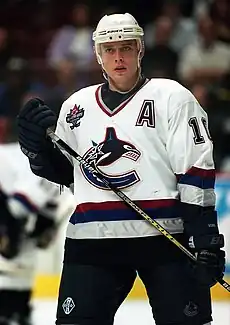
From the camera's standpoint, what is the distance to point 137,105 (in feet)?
8.25

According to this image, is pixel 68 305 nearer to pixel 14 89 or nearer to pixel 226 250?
pixel 226 250

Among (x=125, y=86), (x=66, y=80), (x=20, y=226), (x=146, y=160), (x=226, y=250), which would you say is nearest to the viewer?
(x=146, y=160)

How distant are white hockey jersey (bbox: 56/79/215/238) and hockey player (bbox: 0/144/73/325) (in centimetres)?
146

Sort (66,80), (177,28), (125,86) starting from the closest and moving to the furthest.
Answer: (125,86), (66,80), (177,28)

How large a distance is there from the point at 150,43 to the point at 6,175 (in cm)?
326

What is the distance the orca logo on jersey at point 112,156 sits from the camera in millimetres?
2482

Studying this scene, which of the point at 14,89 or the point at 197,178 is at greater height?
the point at 14,89

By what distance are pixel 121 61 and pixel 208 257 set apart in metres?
0.57

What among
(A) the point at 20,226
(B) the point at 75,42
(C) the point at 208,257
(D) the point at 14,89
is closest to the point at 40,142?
(C) the point at 208,257

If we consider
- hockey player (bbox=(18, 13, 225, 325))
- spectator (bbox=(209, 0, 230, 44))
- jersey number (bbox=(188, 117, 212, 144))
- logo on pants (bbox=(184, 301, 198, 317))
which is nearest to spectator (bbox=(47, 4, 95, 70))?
spectator (bbox=(209, 0, 230, 44))

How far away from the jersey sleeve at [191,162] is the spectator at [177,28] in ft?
14.8

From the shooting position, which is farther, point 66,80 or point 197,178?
point 66,80

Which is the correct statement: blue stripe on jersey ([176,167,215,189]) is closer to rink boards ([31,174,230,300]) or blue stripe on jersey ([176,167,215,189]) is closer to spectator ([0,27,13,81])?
rink boards ([31,174,230,300])

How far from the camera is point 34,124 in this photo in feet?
8.48
